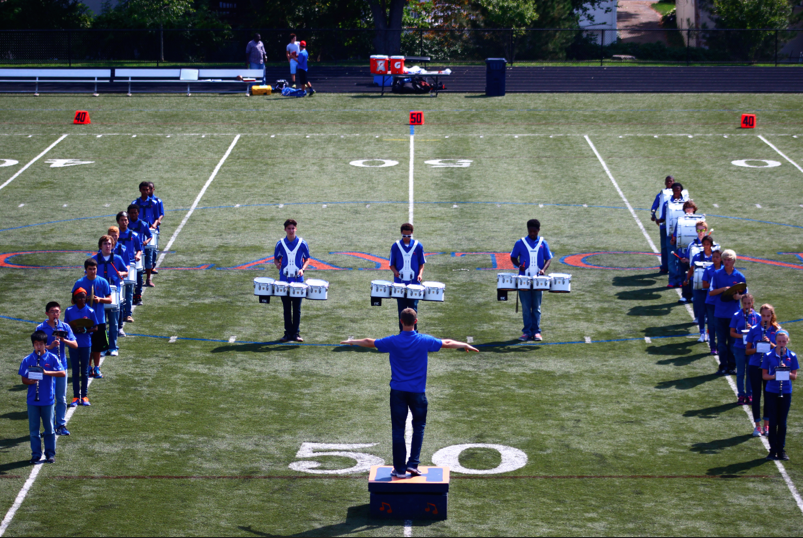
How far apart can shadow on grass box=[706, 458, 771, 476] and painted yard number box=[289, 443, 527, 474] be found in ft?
7.89

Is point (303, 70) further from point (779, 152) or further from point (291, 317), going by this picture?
point (291, 317)

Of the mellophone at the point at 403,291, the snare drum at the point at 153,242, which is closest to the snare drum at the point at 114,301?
the mellophone at the point at 403,291

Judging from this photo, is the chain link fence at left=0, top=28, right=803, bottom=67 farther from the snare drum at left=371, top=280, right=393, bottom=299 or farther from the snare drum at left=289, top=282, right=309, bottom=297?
the snare drum at left=371, top=280, right=393, bottom=299

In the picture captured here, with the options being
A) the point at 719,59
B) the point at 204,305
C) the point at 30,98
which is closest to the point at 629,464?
the point at 204,305

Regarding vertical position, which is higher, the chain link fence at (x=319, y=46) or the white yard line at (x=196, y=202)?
the chain link fence at (x=319, y=46)

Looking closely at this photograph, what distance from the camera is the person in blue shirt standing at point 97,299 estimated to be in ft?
52.1

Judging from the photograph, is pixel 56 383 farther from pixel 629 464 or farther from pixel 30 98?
pixel 30 98

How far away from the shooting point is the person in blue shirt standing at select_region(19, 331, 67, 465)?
13.2 metres

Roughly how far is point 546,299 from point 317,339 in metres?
5.35

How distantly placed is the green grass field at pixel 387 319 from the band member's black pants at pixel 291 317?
32 cm

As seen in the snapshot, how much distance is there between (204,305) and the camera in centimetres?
2144

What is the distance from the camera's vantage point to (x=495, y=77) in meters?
44.2

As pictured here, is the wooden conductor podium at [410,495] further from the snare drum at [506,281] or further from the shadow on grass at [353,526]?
the snare drum at [506,281]

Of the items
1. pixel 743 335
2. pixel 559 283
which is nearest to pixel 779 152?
pixel 559 283
